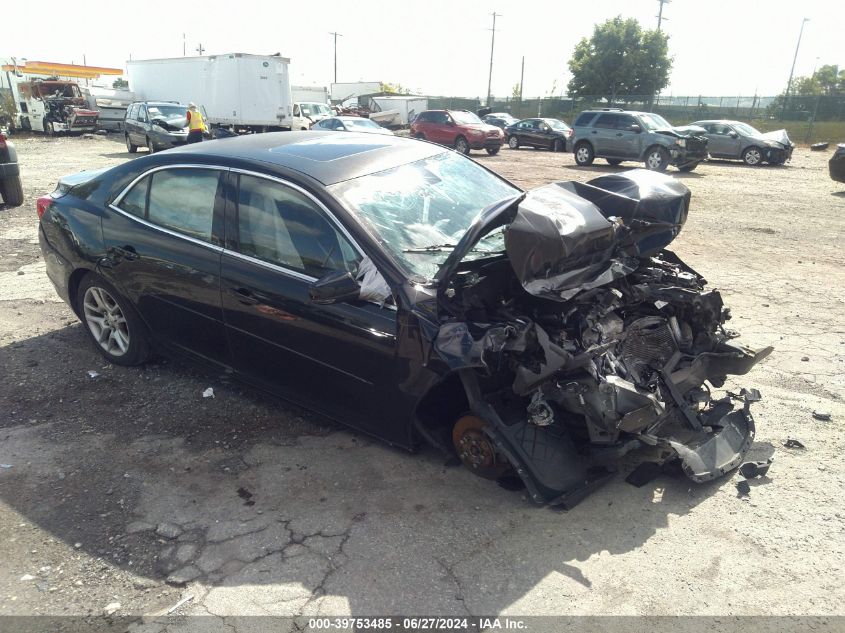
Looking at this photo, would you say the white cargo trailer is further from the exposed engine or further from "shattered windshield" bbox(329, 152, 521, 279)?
the exposed engine

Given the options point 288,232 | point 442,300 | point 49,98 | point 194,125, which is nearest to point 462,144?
point 194,125

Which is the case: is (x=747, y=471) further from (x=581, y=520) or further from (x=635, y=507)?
(x=581, y=520)

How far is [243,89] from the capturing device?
965 inches

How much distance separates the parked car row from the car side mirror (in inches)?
557

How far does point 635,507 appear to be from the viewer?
127 inches

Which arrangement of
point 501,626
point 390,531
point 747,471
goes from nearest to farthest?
point 501,626
point 390,531
point 747,471

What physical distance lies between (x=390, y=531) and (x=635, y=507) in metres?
1.28

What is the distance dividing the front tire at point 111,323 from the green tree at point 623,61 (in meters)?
47.5

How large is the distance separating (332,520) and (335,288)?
119cm

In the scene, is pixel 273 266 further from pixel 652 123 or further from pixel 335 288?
pixel 652 123

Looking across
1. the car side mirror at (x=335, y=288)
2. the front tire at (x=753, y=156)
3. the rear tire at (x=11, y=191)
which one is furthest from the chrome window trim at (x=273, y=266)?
the front tire at (x=753, y=156)

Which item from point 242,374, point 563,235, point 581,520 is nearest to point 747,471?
point 581,520

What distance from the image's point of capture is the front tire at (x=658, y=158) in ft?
61.3

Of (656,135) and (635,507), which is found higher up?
(656,135)
